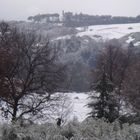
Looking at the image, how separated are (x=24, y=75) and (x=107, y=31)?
156 metres

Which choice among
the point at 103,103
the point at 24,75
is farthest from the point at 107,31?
the point at 103,103

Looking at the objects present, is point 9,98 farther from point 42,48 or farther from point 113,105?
point 113,105

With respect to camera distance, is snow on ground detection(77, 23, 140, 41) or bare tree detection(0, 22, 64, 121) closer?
bare tree detection(0, 22, 64, 121)

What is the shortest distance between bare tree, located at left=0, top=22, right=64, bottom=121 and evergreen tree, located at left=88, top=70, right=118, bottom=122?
4951 mm

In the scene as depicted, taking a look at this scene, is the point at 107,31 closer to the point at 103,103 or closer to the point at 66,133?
the point at 103,103

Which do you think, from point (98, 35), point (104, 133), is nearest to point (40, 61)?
point (104, 133)

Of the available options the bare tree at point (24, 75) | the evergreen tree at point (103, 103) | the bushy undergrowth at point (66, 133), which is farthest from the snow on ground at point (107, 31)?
the bushy undergrowth at point (66, 133)

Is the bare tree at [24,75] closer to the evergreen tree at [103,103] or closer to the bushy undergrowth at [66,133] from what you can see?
the evergreen tree at [103,103]

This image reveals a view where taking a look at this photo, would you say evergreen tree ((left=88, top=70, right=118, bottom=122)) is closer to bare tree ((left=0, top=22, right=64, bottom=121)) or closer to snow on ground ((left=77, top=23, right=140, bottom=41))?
bare tree ((left=0, top=22, right=64, bottom=121))

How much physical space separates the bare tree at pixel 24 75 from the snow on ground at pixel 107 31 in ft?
460

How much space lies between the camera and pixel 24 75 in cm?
2661

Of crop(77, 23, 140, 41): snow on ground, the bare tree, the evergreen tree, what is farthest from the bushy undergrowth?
crop(77, 23, 140, 41): snow on ground

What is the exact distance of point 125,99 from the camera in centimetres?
3133

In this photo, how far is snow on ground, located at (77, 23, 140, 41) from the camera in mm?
170375
